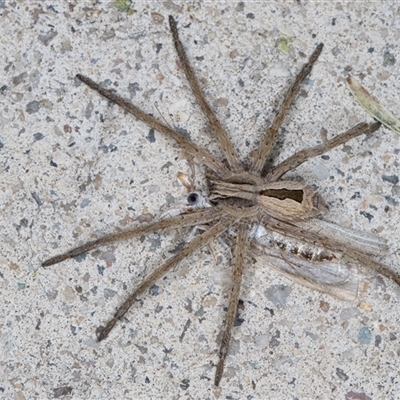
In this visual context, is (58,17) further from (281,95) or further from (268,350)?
(268,350)

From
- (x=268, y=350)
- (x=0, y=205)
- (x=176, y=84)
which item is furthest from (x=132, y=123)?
(x=268, y=350)

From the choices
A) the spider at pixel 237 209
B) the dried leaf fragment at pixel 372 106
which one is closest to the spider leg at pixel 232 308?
the spider at pixel 237 209

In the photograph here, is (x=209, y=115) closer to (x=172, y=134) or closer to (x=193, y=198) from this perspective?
(x=172, y=134)

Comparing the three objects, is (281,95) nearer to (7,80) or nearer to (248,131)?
(248,131)

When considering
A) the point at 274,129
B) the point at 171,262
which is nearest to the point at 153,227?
the point at 171,262

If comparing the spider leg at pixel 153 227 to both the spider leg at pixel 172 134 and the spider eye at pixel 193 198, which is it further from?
the spider leg at pixel 172 134

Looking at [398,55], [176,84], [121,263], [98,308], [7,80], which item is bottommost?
[98,308]

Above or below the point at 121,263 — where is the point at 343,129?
above

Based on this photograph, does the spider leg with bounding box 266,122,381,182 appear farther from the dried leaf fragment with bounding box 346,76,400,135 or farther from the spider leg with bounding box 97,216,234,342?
the spider leg with bounding box 97,216,234,342
